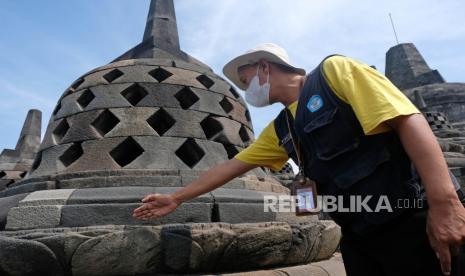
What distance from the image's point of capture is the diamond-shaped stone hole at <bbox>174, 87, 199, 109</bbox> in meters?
3.72

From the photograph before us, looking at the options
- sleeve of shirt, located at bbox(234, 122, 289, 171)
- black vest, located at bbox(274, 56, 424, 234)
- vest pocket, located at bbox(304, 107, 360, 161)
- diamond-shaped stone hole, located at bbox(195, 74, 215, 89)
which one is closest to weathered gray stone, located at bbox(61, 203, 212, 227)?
sleeve of shirt, located at bbox(234, 122, 289, 171)

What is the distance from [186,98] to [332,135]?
2.83 metres

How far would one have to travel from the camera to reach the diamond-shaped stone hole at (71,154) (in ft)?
10.8

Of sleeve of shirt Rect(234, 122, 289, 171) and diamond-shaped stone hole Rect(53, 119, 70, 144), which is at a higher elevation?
diamond-shaped stone hole Rect(53, 119, 70, 144)

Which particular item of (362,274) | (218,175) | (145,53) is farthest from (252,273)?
(145,53)

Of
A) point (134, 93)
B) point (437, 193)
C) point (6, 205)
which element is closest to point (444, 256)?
point (437, 193)

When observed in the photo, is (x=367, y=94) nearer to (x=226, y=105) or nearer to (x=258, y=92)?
(x=258, y=92)

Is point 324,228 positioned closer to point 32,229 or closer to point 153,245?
point 153,245

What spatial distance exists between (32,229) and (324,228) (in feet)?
7.05

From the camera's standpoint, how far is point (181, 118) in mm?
3422

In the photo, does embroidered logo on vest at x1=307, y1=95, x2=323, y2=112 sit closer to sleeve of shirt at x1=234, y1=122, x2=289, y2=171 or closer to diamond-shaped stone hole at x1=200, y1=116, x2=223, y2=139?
sleeve of shirt at x1=234, y1=122, x2=289, y2=171

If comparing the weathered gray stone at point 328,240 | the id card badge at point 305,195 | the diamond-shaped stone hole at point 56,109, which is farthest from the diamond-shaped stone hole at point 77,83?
the id card badge at point 305,195

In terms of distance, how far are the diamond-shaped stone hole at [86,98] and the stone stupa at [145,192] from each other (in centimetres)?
1

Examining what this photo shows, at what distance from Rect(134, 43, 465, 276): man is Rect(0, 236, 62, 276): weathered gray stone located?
1640mm
